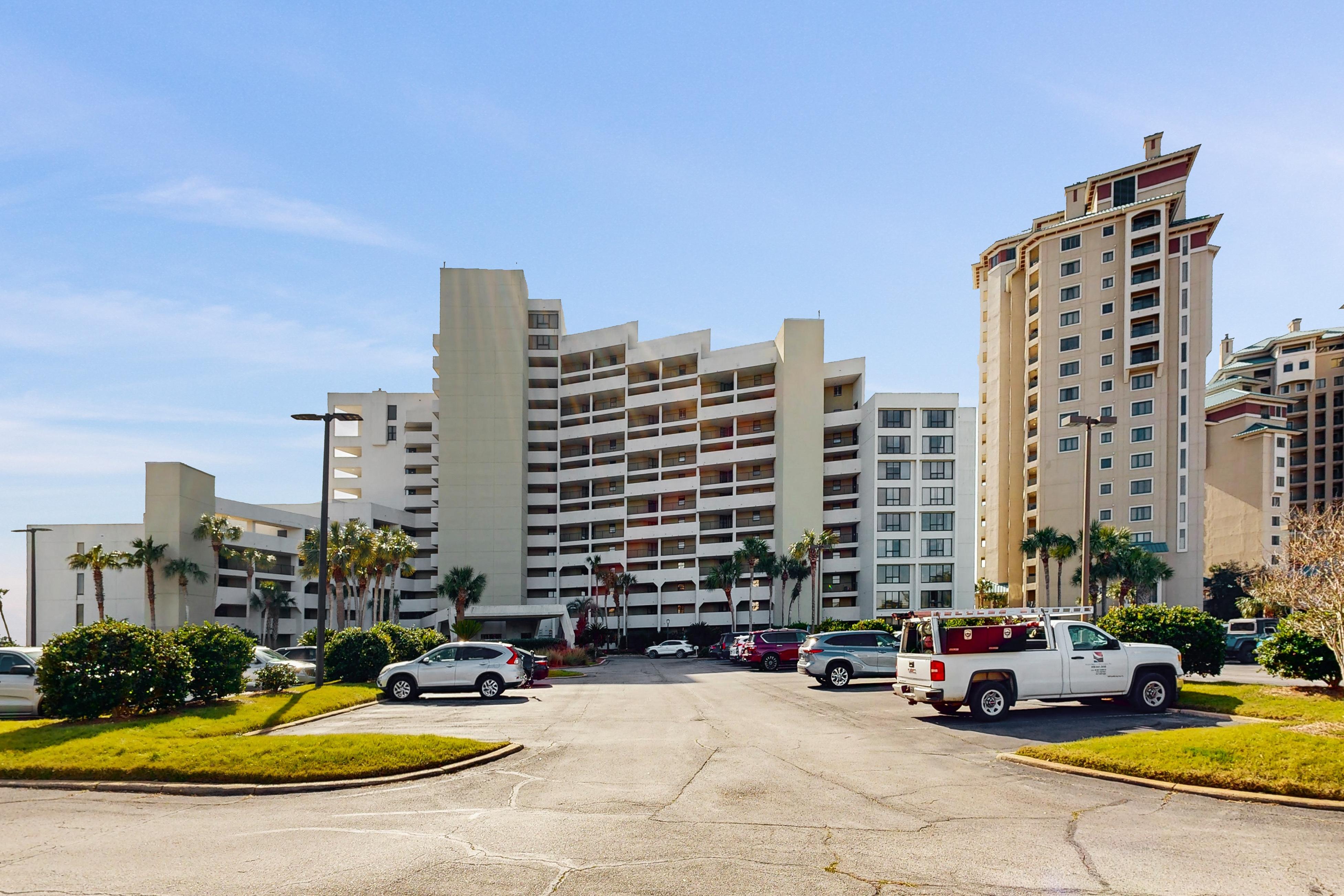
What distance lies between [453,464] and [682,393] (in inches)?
995

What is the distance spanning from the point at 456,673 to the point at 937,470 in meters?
69.4

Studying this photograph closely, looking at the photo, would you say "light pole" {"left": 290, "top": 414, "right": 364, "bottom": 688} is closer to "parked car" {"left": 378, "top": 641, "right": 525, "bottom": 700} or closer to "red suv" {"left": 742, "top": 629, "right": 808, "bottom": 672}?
"parked car" {"left": 378, "top": 641, "right": 525, "bottom": 700}

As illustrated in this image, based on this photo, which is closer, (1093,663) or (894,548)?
(1093,663)

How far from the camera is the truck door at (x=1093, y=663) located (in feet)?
62.2

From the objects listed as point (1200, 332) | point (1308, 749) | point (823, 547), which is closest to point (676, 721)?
point (1308, 749)

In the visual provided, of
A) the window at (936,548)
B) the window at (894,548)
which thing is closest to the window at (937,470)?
the window at (936,548)

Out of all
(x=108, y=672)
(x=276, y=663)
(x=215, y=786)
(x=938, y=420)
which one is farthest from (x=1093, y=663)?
(x=938, y=420)

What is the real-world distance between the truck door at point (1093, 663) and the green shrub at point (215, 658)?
17968mm

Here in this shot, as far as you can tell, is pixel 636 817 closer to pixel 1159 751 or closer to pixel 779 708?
pixel 1159 751

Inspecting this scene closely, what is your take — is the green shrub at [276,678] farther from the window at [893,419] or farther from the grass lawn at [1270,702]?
the window at [893,419]

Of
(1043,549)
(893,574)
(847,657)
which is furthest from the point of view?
(893,574)

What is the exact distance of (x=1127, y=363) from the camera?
89.4 m

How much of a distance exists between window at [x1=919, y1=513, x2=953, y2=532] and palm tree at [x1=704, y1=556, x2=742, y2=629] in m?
17.7

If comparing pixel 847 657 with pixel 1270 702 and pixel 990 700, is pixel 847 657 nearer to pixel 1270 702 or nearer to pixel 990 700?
pixel 990 700
